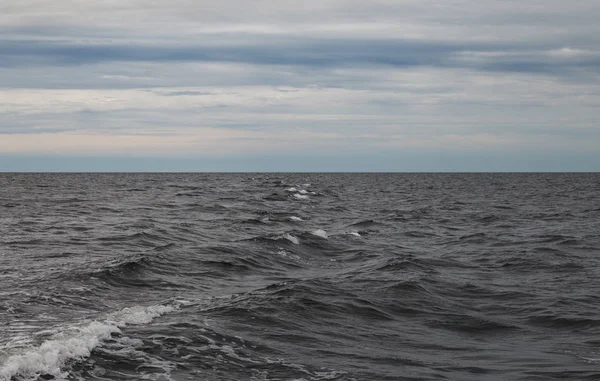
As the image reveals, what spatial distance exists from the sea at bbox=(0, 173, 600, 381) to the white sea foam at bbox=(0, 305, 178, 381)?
32 mm

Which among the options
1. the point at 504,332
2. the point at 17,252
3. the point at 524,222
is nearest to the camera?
the point at 504,332

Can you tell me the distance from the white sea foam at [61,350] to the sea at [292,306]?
3 centimetres

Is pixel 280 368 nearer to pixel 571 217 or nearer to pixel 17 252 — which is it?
pixel 17 252

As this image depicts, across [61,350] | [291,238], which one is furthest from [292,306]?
[291,238]

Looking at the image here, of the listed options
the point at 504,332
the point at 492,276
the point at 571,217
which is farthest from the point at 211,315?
the point at 571,217

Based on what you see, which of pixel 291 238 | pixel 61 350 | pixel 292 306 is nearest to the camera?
pixel 61 350

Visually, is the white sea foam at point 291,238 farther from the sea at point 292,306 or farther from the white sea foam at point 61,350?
the white sea foam at point 61,350

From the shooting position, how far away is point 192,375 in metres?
10.3

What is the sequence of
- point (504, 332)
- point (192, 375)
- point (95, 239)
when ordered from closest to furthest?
point (192, 375) < point (504, 332) < point (95, 239)

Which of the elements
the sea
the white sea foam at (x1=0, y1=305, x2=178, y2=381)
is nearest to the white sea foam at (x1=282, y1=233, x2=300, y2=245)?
the sea

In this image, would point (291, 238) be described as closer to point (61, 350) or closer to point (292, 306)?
point (292, 306)

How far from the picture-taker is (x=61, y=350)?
1062cm

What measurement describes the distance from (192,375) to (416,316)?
647cm

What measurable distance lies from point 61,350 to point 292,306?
5.72 m
